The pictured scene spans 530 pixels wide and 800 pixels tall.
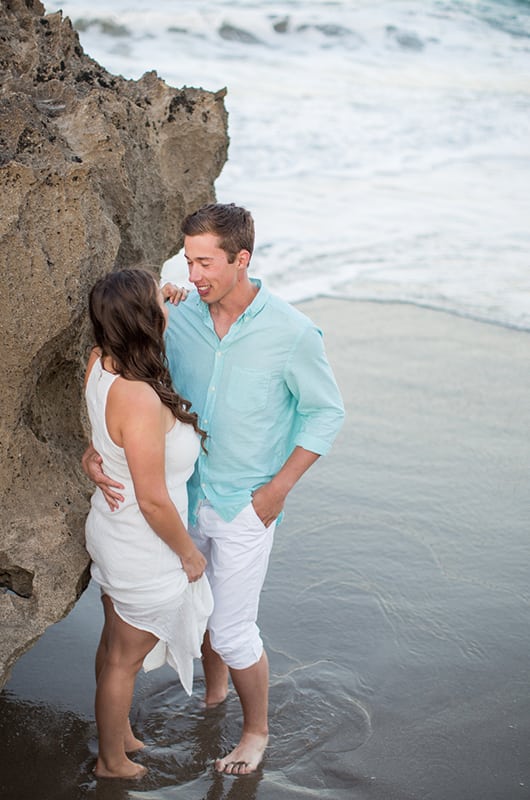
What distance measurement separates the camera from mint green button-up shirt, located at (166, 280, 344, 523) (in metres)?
3.47

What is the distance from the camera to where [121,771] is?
3.44 metres

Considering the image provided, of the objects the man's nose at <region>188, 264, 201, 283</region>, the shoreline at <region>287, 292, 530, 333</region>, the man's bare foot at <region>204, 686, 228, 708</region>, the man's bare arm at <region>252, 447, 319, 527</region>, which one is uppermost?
the man's nose at <region>188, 264, 201, 283</region>

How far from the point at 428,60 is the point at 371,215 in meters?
10.8

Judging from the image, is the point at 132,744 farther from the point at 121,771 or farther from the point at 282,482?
the point at 282,482

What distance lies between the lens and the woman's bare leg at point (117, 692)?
3.40 m

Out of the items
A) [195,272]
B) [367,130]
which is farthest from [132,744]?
[367,130]

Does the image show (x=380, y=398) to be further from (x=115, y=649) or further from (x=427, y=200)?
(x=427, y=200)

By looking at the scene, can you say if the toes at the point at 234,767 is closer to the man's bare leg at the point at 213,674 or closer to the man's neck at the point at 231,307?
the man's bare leg at the point at 213,674

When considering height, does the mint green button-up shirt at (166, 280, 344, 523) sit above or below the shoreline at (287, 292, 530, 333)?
above

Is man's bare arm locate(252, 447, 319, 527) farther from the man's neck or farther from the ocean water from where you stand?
the ocean water

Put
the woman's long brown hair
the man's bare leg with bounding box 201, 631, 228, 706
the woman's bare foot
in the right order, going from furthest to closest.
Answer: the man's bare leg with bounding box 201, 631, 228, 706, the woman's bare foot, the woman's long brown hair

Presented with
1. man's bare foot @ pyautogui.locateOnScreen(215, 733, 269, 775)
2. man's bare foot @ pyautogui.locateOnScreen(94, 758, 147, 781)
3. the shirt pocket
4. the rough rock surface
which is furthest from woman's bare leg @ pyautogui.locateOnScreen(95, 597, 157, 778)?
the shirt pocket

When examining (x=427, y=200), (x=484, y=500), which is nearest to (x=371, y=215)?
(x=427, y=200)

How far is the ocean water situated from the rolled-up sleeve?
5103 millimetres
